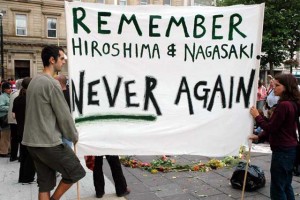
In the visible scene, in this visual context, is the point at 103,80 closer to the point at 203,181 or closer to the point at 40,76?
the point at 40,76

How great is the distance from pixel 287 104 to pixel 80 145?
87.5 inches

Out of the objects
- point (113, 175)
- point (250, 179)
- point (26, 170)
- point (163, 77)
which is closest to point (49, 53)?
point (163, 77)

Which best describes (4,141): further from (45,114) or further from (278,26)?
(278,26)

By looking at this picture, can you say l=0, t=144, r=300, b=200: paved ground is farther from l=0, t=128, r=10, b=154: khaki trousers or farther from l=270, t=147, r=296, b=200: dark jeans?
l=0, t=128, r=10, b=154: khaki trousers

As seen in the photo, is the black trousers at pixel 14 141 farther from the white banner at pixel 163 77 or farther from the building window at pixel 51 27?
the building window at pixel 51 27

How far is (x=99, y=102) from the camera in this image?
147 inches

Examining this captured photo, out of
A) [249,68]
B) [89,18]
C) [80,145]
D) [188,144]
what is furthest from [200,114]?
[89,18]

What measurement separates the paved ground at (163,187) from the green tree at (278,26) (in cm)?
2111

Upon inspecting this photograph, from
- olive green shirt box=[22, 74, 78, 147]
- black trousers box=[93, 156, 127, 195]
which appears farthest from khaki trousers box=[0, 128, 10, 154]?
olive green shirt box=[22, 74, 78, 147]

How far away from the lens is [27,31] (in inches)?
1336

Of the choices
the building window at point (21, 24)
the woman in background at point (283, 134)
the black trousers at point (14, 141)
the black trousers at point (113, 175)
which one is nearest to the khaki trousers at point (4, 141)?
the black trousers at point (14, 141)

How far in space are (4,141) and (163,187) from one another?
4.27 metres

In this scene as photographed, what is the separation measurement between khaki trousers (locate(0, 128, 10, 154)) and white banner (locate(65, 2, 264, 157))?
182 inches

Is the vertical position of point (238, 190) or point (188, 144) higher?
point (188, 144)
